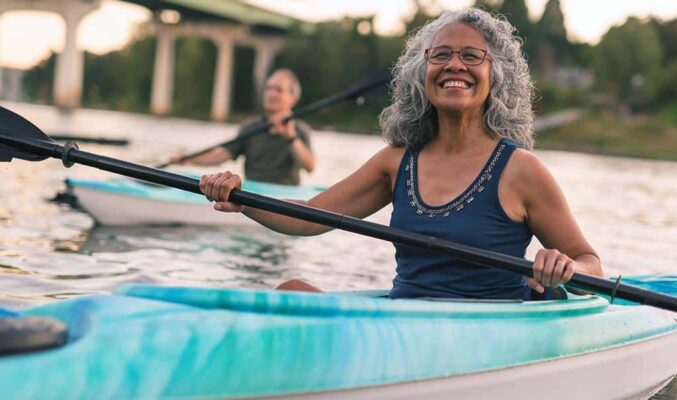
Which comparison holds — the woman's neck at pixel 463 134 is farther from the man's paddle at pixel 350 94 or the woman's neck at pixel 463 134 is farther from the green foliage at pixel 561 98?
the green foliage at pixel 561 98

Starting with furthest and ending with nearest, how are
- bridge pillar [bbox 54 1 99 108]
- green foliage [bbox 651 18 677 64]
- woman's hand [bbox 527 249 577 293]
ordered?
green foliage [bbox 651 18 677 64], bridge pillar [bbox 54 1 99 108], woman's hand [bbox 527 249 577 293]

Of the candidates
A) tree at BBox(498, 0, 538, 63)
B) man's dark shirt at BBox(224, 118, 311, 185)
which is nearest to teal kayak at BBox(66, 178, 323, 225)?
man's dark shirt at BBox(224, 118, 311, 185)

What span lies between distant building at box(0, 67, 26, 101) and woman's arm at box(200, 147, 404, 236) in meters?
66.9

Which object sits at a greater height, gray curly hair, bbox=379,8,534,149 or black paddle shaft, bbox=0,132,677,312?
gray curly hair, bbox=379,8,534,149

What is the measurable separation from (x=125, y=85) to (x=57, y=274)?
6786 centimetres

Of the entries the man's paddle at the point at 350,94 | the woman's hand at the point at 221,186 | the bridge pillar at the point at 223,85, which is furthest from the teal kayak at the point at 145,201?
the bridge pillar at the point at 223,85

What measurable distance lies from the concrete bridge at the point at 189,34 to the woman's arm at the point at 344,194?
125 feet

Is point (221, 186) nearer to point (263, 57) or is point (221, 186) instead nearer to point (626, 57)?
point (626, 57)

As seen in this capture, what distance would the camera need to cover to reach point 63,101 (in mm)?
42688

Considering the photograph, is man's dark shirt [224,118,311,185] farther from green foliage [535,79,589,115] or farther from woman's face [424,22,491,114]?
green foliage [535,79,589,115]

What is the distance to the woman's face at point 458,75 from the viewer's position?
135 inches

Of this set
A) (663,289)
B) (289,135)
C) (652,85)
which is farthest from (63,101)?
(663,289)

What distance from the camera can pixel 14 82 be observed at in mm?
77250

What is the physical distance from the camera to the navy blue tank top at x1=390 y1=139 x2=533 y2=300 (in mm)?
3383
